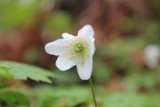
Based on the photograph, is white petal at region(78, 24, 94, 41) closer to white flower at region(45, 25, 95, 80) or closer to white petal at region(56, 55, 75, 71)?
white flower at region(45, 25, 95, 80)

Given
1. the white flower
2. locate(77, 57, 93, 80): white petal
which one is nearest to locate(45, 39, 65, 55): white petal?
the white flower

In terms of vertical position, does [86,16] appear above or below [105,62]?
above

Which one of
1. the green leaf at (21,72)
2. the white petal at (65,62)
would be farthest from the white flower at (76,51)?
the green leaf at (21,72)

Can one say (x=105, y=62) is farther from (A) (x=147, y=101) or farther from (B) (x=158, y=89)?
(A) (x=147, y=101)

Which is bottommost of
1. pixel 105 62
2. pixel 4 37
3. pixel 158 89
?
pixel 158 89

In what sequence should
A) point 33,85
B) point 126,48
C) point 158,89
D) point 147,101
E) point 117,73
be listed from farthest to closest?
1. point 126,48
2. point 117,73
3. point 33,85
4. point 158,89
5. point 147,101

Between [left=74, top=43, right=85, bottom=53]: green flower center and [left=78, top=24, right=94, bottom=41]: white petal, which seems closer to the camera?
[left=78, top=24, right=94, bottom=41]: white petal

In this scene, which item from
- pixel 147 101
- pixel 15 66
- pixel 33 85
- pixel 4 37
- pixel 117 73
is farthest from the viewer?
pixel 4 37

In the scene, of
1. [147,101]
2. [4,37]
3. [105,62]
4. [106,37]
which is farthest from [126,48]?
[147,101]
